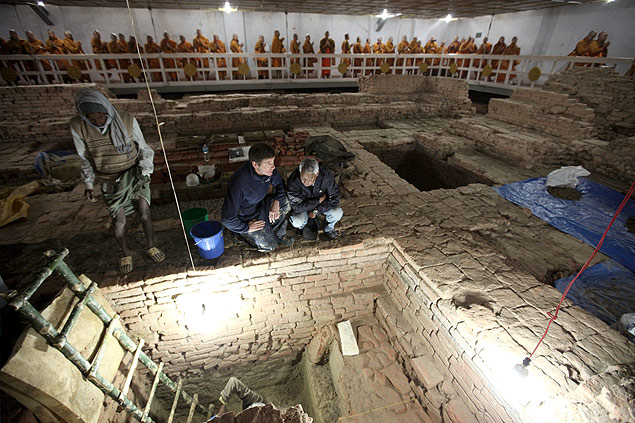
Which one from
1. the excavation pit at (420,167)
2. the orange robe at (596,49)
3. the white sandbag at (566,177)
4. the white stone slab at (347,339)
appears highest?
the orange robe at (596,49)

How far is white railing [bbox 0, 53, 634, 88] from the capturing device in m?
10.2

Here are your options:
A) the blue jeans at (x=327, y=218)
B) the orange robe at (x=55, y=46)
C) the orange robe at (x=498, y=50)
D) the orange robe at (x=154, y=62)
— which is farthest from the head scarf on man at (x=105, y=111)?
the orange robe at (x=498, y=50)

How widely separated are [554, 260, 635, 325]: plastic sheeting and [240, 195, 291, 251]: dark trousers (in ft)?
11.4

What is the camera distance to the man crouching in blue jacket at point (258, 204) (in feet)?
9.96

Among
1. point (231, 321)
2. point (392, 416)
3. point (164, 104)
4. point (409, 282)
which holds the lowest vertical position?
point (392, 416)

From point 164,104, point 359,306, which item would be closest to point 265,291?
point 359,306

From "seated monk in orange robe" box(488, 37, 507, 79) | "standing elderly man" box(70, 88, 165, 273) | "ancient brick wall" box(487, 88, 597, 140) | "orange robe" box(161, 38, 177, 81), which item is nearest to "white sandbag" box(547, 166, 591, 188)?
"ancient brick wall" box(487, 88, 597, 140)

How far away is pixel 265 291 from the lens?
3.72 m

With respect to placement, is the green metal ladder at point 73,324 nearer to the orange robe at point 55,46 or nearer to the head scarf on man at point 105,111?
the head scarf on man at point 105,111

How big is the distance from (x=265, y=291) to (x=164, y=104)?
782cm

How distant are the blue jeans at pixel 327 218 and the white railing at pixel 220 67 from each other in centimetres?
980

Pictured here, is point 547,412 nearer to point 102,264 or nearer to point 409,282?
point 409,282

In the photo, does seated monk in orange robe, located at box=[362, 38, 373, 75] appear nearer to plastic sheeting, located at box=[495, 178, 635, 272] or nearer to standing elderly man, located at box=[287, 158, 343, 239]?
plastic sheeting, located at box=[495, 178, 635, 272]

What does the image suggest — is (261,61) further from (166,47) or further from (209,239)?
(209,239)
